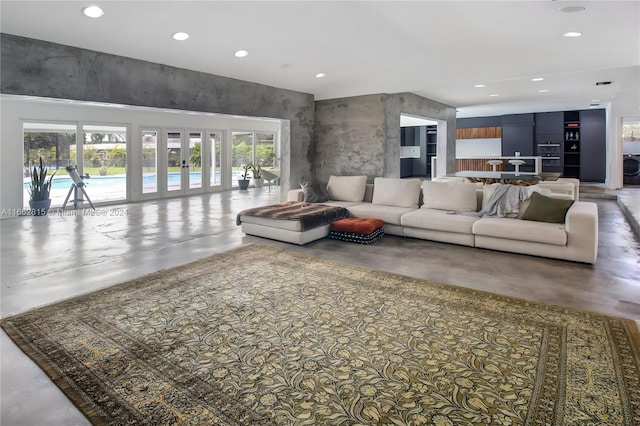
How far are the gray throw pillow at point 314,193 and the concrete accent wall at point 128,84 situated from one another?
1123 millimetres

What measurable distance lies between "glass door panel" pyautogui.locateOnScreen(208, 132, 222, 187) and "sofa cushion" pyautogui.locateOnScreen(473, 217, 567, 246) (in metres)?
9.60

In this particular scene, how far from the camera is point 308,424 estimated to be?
1.88 m

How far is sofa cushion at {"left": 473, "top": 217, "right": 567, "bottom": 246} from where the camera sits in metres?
4.65

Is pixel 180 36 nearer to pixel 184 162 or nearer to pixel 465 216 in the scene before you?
pixel 465 216

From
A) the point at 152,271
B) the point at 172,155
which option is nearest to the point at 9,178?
the point at 172,155

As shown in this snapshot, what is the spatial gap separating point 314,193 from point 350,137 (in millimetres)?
1668

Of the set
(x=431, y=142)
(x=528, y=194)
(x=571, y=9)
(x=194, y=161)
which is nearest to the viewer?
(x=571, y=9)

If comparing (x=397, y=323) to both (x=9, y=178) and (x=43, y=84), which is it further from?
(x=9, y=178)

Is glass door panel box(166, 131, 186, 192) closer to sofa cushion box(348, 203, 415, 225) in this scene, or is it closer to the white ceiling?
the white ceiling

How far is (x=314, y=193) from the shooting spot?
23.0ft

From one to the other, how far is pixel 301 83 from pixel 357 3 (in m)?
3.48

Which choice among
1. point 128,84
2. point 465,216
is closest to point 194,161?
point 128,84

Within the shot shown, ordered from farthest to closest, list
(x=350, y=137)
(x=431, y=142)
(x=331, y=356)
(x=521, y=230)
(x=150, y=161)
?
(x=431, y=142) → (x=150, y=161) → (x=350, y=137) → (x=521, y=230) → (x=331, y=356)

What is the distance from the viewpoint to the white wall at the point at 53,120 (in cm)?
815
